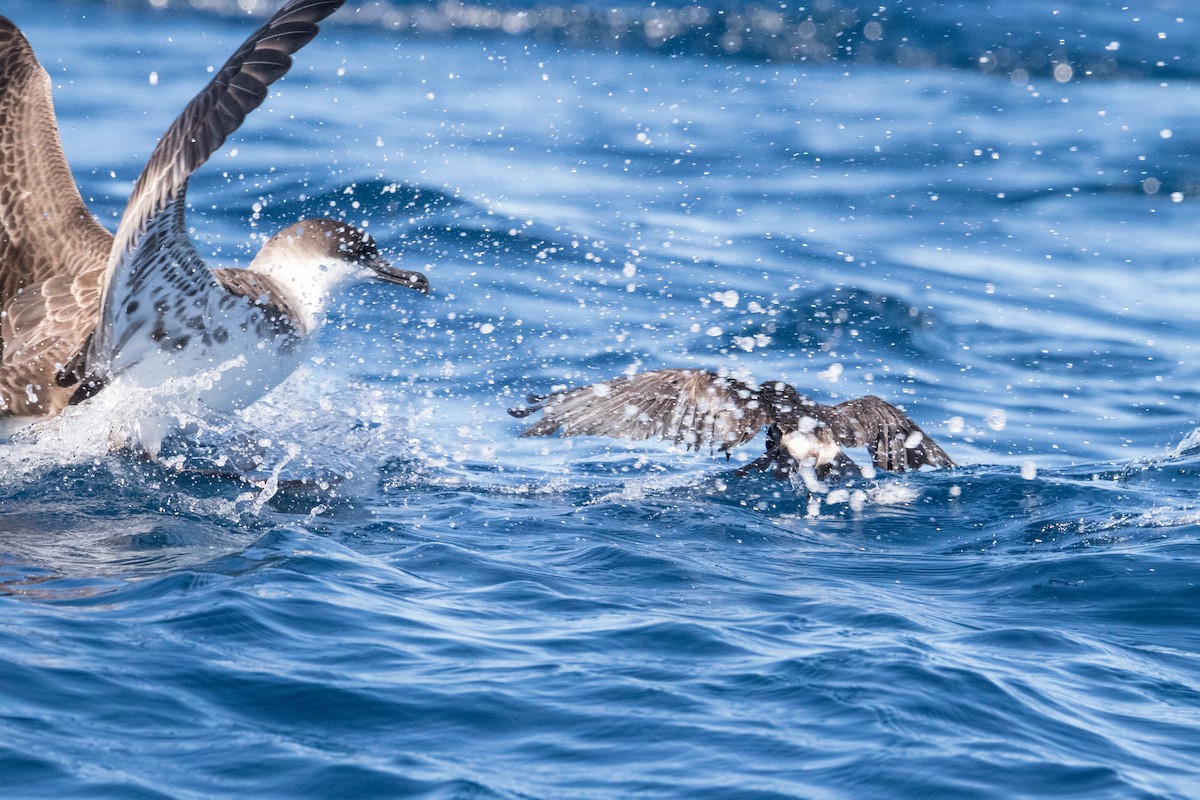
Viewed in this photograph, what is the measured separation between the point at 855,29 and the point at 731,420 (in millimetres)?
11919

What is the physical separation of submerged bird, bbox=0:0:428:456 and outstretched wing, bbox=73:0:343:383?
0.03 ft

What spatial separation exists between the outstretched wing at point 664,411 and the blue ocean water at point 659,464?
1.20 feet

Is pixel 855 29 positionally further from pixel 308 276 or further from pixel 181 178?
pixel 181 178

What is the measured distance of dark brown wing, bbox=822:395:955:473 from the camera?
22.2 ft

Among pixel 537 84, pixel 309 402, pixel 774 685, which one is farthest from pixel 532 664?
pixel 537 84

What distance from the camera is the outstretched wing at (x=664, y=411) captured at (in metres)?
6.64

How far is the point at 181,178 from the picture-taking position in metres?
5.30

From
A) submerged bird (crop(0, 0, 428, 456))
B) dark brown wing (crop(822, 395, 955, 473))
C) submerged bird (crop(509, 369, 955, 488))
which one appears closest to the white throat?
submerged bird (crop(0, 0, 428, 456))

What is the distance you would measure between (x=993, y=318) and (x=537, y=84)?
277 inches

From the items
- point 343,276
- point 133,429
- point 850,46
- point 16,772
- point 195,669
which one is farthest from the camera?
point 850,46

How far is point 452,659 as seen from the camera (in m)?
4.92

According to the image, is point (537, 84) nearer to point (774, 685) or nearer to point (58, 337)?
point (58, 337)

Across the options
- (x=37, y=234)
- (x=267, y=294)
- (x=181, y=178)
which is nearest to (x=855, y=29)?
(x=267, y=294)

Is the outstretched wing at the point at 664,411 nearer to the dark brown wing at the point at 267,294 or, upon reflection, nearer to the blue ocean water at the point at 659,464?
the blue ocean water at the point at 659,464
